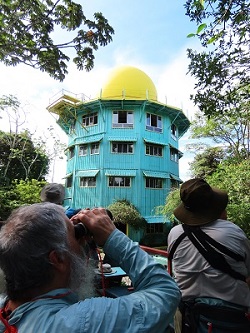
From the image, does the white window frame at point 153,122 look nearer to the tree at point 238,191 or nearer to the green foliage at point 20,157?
the tree at point 238,191

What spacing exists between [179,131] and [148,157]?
5.89 metres

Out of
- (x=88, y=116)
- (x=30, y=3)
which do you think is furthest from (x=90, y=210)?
(x=88, y=116)

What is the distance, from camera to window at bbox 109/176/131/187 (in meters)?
16.9

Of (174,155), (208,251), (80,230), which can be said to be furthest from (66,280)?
(174,155)

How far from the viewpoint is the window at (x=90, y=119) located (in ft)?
60.1

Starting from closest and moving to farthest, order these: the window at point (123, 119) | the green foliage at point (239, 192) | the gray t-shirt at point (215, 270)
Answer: the gray t-shirt at point (215, 270) → the green foliage at point (239, 192) → the window at point (123, 119)

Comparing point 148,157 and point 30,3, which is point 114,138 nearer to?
point 148,157

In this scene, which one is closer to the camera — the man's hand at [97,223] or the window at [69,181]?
the man's hand at [97,223]

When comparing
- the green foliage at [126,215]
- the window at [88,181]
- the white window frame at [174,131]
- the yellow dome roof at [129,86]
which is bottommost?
the green foliage at [126,215]

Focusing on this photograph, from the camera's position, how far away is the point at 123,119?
18.0m

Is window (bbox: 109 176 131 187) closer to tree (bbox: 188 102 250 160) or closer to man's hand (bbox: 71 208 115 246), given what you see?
tree (bbox: 188 102 250 160)

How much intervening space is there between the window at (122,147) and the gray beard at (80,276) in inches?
647

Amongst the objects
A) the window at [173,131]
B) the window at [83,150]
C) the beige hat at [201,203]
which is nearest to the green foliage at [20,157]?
the window at [83,150]

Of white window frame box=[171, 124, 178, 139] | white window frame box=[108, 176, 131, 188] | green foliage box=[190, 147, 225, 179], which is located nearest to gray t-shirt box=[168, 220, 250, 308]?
white window frame box=[108, 176, 131, 188]
